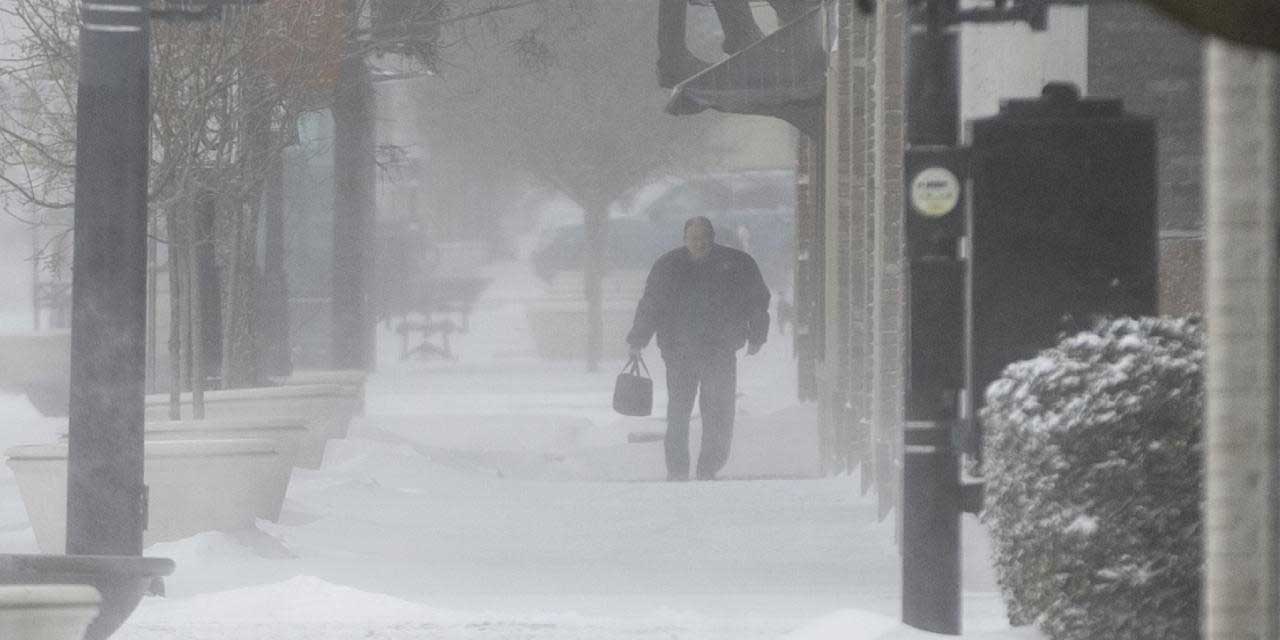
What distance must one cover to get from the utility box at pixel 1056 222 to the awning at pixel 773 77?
9090 millimetres

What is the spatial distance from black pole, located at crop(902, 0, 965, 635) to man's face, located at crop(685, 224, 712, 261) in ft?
27.2

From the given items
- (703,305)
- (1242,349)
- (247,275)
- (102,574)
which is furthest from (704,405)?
(1242,349)

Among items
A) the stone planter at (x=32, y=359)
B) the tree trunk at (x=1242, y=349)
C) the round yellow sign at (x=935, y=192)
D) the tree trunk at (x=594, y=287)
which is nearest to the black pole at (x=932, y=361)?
the round yellow sign at (x=935, y=192)

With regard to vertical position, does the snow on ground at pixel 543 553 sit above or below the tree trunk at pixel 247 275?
below

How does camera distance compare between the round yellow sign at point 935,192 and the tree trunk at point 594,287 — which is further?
the tree trunk at point 594,287

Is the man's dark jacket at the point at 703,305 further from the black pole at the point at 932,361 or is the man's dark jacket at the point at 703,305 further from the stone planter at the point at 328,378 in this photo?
the black pole at the point at 932,361

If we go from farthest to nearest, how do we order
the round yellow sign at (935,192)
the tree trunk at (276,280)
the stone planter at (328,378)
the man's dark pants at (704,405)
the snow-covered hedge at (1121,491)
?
the tree trunk at (276,280) → the stone planter at (328,378) → the man's dark pants at (704,405) → the round yellow sign at (935,192) → the snow-covered hedge at (1121,491)

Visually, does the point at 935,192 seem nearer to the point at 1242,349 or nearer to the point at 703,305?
the point at 1242,349

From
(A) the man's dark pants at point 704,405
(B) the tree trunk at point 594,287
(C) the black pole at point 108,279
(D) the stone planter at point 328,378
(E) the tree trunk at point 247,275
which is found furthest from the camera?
(B) the tree trunk at point 594,287

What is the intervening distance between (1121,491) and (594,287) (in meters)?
28.1

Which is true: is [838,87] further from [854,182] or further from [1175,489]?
[1175,489]

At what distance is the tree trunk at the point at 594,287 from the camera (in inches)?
1256

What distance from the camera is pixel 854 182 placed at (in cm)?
1341

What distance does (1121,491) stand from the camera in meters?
5.39
